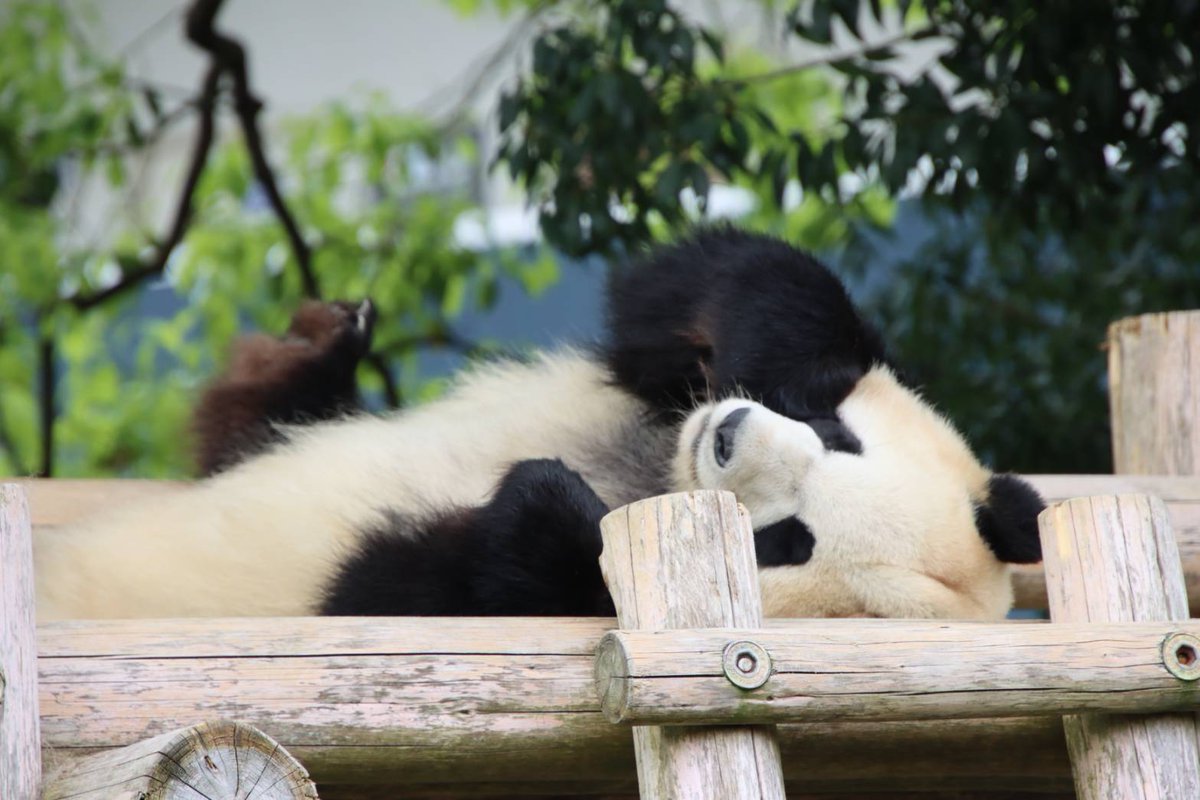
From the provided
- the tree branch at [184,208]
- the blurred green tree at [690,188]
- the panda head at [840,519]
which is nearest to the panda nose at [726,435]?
the panda head at [840,519]

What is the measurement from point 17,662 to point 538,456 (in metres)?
1.15

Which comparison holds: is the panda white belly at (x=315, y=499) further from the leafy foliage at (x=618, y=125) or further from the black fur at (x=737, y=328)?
the leafy foliage at (x=618, y=125)

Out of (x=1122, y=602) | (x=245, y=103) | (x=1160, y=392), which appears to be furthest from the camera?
(x=245, y=103)

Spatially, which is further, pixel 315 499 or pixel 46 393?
pixel 46 393

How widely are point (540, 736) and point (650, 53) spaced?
6.95ft

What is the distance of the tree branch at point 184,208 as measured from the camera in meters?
4.62

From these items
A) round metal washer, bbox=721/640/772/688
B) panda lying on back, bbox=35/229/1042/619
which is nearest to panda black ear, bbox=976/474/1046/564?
panda lying on back, bbox=35/229/1042/619

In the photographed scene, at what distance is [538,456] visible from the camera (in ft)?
8.04

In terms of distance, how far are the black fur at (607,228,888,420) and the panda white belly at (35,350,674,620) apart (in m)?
0.10

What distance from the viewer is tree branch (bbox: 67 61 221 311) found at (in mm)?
4621

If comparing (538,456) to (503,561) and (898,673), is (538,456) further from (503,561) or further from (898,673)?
(898,673)

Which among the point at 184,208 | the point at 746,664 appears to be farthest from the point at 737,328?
the point at 184,208

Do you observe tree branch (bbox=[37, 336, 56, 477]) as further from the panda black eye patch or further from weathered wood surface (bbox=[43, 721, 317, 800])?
weathered wood surface (bbox=[43, 721, 317, 800])

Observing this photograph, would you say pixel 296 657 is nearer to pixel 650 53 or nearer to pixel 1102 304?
pixel 650 53
